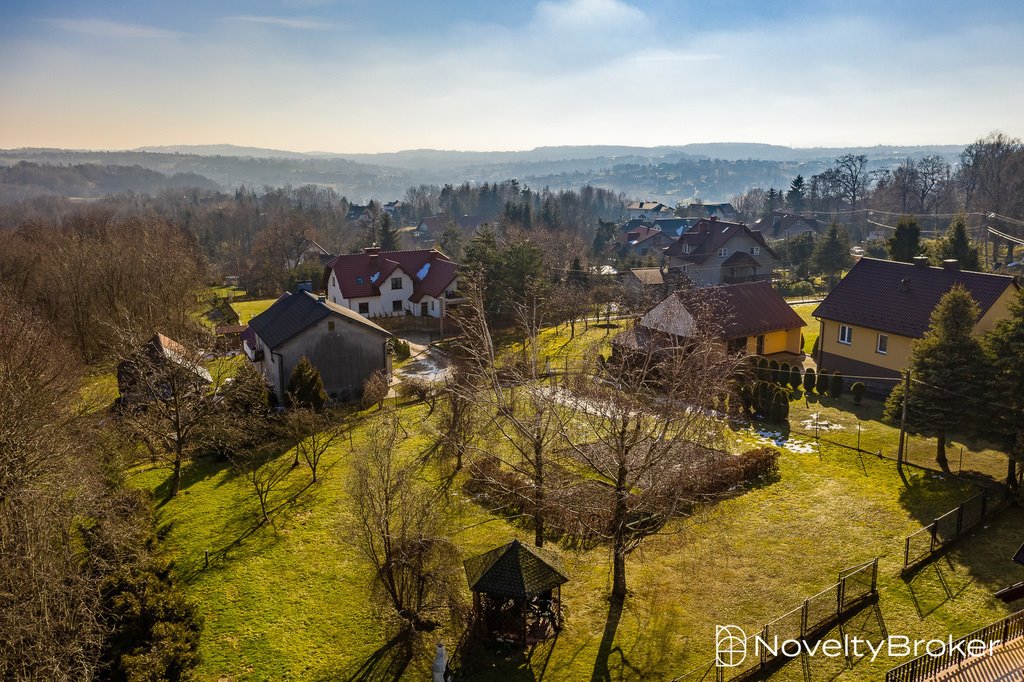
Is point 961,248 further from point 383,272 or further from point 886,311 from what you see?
point 383,272

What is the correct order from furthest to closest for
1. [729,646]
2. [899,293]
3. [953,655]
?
[899,293] → [729,646] → [953,655]

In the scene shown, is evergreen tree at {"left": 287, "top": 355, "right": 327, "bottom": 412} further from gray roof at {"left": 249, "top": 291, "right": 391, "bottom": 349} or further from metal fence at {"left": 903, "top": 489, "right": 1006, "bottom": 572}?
metal fence at {"left": 903, "top": 489, "right": 1006, "bottom": 572}

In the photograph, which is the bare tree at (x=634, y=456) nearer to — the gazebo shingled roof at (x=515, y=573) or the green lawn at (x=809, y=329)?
the gazebo shingled roof at (x=515, y=573)

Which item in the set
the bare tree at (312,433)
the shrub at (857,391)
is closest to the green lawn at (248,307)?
the bare tree at (312,433)

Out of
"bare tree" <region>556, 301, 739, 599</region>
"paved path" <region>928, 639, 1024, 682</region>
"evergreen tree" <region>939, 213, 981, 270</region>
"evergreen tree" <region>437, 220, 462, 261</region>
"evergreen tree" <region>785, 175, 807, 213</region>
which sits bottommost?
"paved path" <region>928, 639, 1024, 682</region>

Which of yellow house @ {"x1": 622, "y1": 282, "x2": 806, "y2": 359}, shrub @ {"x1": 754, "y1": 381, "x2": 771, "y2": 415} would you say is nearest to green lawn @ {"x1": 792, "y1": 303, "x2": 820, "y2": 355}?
yellow house @ {"x1": 622, "y1": 282, "x2": 806, "y2": 359}

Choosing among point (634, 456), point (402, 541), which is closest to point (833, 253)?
point (634, 456)

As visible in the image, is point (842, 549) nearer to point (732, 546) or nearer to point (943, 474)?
point (732, 546)
